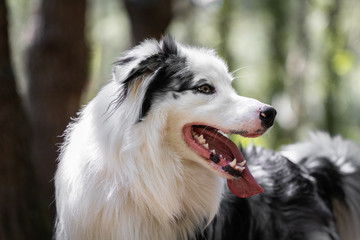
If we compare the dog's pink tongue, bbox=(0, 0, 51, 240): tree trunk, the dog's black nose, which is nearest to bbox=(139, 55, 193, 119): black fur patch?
the dog's black nose

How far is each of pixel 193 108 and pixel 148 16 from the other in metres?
5.36

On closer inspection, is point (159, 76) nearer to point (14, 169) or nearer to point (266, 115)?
point (266, 115)

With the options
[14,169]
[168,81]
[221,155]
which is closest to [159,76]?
[168,81]

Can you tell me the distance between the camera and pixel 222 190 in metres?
3.23

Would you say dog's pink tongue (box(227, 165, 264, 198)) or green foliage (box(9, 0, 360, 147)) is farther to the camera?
green foliage (box(9, 0, 360, 147))

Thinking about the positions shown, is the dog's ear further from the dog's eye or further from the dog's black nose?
the dog's black nose

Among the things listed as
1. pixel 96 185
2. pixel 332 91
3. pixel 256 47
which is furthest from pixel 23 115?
pixel 256 47

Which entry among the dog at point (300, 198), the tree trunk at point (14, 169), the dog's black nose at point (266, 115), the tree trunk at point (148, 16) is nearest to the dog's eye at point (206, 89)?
the dog's black nose at point (266, 115)

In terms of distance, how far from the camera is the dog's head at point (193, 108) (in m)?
2.85

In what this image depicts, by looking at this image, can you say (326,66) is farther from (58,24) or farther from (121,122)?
(121,122)

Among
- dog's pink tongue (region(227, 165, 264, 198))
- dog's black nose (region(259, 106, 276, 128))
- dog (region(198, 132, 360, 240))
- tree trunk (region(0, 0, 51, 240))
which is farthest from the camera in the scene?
tree trunk (region(0, 0, 51, 240))

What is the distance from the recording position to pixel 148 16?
26.1 ft

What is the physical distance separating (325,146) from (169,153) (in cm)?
178

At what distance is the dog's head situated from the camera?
2.85m
